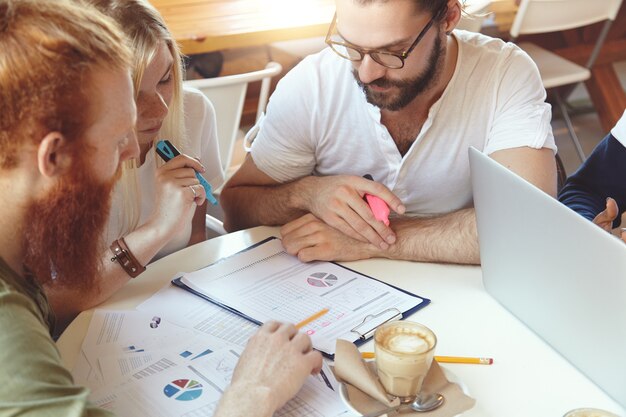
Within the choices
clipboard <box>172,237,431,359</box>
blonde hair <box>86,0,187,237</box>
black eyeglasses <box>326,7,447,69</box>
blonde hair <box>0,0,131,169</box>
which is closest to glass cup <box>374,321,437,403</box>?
clipboard <box>172,237,431,359</box>

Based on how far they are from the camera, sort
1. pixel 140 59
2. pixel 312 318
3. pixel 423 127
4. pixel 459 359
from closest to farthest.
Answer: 1. pixel 459 359
2. pixel 312 318
3. pixel 140 59
4. pixel 423 127

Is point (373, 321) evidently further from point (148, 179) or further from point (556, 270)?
point (148, 179)

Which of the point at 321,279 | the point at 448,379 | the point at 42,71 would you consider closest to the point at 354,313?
the point at 321,279

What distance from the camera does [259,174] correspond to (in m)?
1.83

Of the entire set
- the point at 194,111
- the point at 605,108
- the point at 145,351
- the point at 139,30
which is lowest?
the point at 605,108

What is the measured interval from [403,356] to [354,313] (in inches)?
10.8

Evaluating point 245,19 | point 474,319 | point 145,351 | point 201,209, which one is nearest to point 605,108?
point 245,19

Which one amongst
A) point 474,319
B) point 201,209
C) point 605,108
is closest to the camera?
point 474,319

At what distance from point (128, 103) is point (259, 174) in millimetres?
777

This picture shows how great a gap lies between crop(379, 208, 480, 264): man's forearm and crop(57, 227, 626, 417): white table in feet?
0.06

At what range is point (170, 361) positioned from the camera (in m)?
1.23

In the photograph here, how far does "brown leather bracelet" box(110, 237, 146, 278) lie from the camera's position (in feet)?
4.78

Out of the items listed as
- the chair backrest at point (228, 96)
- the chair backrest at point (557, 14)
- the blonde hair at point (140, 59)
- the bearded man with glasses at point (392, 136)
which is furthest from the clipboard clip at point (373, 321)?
the chair backrest at point (557, 14)

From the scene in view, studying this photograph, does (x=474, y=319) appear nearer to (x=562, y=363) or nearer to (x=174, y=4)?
(x=562, y=363)
